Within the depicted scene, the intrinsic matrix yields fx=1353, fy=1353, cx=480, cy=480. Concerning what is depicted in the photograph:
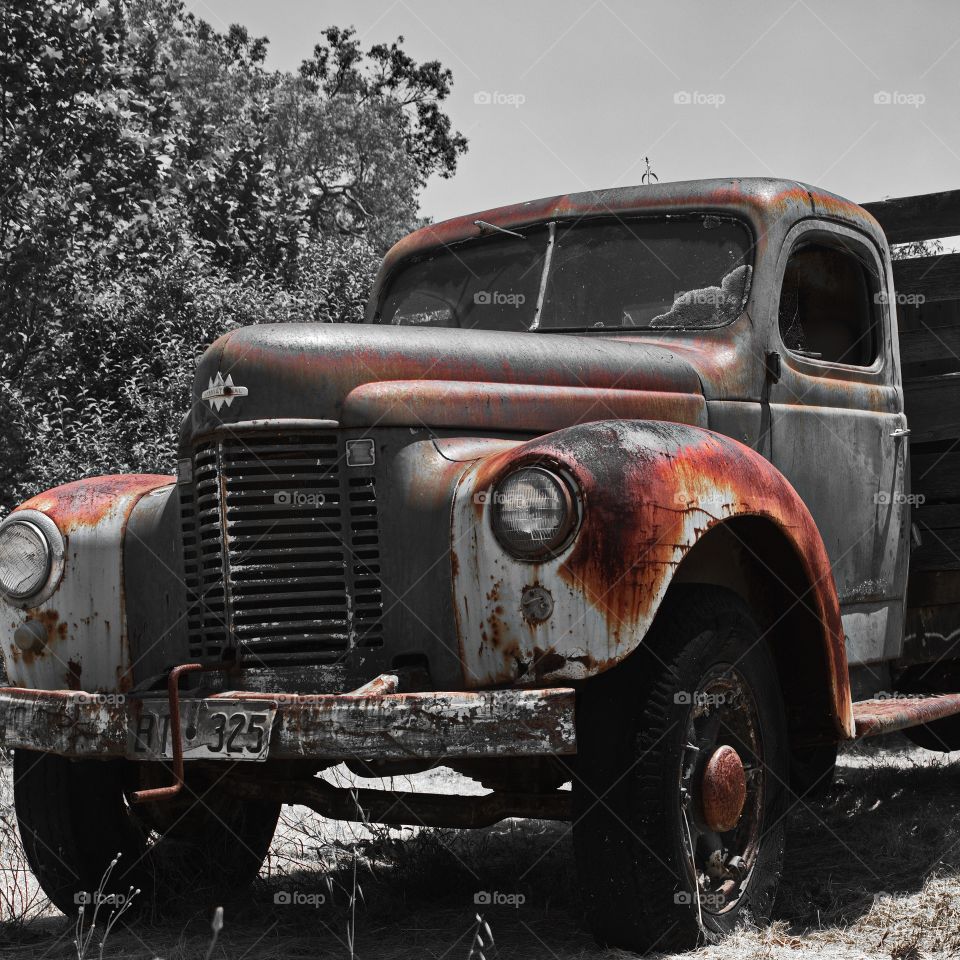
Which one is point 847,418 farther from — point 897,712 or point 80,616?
point 80,616

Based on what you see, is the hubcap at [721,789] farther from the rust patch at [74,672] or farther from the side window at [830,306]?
the rust patch at [74,672]

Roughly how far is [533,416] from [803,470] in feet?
3.62

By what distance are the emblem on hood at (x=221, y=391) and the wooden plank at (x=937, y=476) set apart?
2886 mm

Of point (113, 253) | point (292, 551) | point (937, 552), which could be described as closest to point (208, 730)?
point (292, 551)

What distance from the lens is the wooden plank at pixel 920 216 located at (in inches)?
219

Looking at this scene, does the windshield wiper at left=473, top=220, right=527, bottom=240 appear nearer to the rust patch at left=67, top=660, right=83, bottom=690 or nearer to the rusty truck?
the rusty truck

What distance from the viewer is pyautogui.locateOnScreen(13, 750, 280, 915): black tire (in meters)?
3.91

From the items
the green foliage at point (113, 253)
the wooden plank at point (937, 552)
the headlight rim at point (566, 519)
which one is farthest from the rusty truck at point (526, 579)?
the green foliage at point (113, 253)

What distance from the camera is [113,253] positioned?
11523mm

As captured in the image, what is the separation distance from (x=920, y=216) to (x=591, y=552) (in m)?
3.24

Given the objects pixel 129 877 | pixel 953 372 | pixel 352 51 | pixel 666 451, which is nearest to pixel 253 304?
pixel 953 372

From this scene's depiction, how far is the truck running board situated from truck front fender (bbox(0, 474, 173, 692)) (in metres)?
2.13

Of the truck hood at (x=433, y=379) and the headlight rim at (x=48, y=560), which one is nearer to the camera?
the truck hood at (x=433, y=379)

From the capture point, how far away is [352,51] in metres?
27.0
